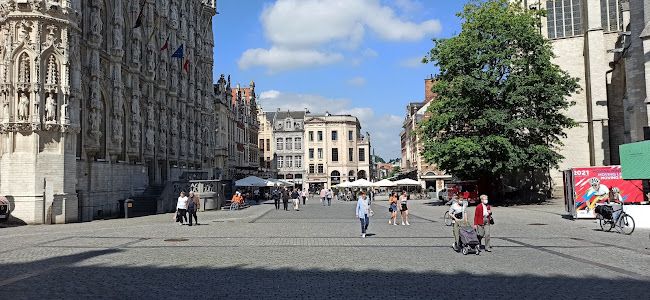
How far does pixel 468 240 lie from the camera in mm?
12297

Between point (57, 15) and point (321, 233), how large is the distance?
16.6m

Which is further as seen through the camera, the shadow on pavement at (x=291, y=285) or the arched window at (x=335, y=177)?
the arched window at (x=335, y=177)

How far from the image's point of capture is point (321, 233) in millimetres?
18094

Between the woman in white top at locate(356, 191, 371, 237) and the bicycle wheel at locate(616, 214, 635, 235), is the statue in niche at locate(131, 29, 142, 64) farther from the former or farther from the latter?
the bicycle wheel at locate(616, 214, 635, 235)

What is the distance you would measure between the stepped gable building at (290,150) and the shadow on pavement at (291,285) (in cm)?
8013

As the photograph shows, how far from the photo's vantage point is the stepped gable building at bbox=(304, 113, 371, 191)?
8975 centimetres

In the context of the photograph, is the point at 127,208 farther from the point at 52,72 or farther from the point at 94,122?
the point at 52,72

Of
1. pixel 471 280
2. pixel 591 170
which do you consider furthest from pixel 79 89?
pixel 591 170

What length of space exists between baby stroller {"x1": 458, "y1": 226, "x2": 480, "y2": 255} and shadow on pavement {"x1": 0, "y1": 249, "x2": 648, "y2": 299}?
1.87 meters

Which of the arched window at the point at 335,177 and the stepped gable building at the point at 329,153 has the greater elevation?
A: the stepped gable building at the point at 329,153

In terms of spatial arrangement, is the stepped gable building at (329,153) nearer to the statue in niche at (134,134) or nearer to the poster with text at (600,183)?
the statue in niche at (134,134)

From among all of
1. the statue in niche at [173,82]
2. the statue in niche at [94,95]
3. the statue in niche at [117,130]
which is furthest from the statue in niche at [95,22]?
the statue in niche at [173,82]

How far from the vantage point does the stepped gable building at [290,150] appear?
9075 centimetres

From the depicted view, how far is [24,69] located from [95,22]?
244 inches
